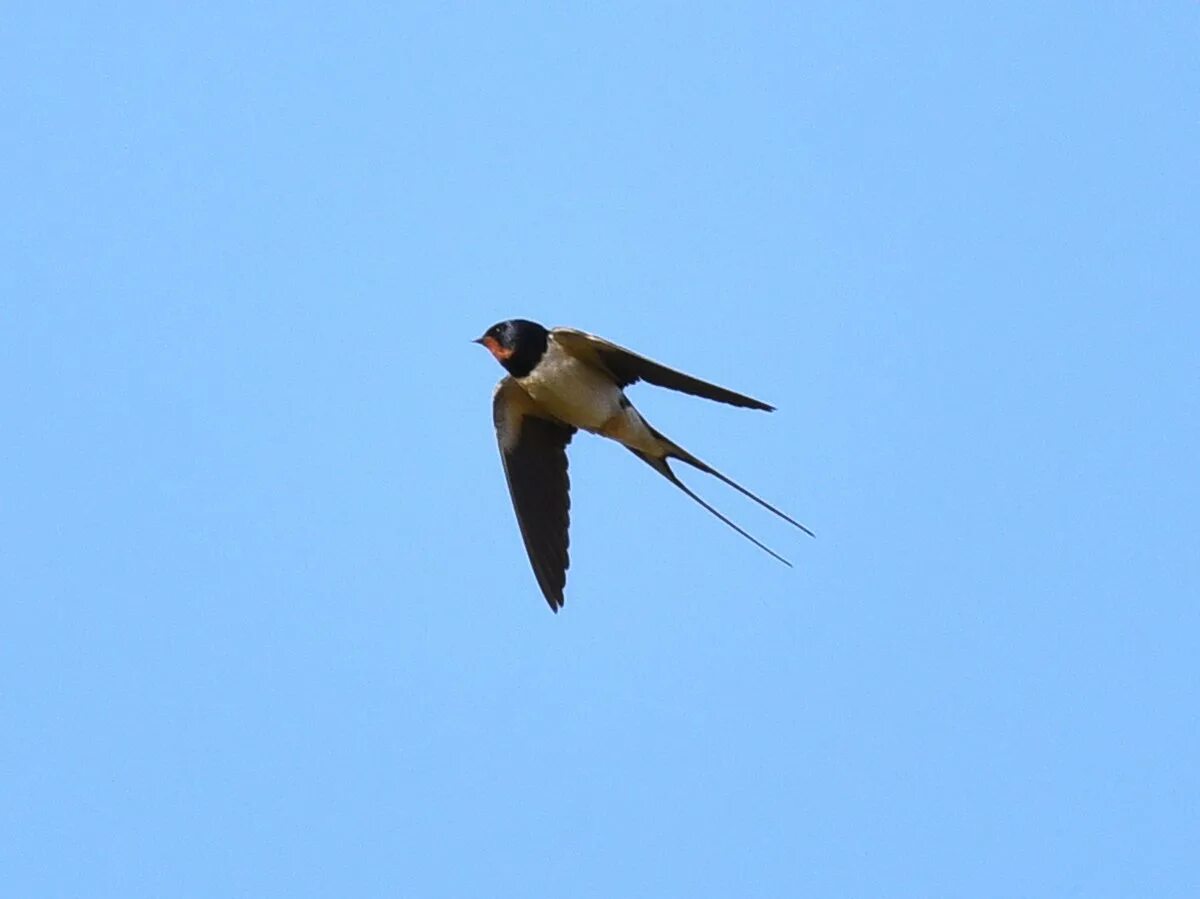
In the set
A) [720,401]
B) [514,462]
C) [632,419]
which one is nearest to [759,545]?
[720,401]

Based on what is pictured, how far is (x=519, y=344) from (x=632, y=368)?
17.5 inches

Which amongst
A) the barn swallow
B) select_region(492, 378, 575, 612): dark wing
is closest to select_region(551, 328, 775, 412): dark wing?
the barn swallow

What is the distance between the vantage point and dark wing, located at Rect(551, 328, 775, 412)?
18.0ft

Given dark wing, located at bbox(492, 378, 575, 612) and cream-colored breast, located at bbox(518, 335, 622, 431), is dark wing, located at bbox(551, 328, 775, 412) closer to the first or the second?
cream-colored breast, located at bbox(518, 335, 622, 431)

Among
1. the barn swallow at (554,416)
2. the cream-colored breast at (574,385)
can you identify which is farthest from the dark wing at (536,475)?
the cream-colored breast at (574,385)

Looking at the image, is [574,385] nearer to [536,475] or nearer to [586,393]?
[586,393]

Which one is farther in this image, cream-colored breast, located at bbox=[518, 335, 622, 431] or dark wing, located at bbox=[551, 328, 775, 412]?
cream-colored breast, located at bbox=[518, 335, 622, 431]

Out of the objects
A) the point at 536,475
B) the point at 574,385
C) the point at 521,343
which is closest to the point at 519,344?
the point at 521,343

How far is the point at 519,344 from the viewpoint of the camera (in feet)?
20.2

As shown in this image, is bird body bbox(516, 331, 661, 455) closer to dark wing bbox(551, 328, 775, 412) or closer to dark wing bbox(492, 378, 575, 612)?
dark wing bbox(551, 328, 775, 412)

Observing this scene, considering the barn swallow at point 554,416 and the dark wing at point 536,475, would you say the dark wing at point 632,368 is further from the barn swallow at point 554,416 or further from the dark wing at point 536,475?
the dark wing at point 536,475

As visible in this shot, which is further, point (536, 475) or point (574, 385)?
point (536, 475)

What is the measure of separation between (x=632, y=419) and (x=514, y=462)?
2.07 feet

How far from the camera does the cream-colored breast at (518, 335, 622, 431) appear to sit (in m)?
6.09
